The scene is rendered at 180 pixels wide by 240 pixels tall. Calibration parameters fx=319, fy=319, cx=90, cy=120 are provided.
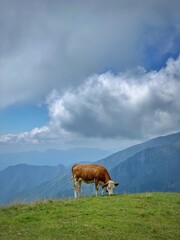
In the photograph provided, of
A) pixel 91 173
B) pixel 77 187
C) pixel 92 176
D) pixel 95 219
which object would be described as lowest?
pixel 95 219

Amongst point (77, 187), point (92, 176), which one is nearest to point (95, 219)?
point (92, 176)

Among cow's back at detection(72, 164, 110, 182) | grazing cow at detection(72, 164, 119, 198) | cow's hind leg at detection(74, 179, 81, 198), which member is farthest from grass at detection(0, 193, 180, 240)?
cow's hind leg at detection(74, 179, 81, 198)

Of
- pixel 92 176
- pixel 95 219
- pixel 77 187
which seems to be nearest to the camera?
pixel 95 219

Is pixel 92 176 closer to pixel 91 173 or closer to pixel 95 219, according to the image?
pixel 91 173

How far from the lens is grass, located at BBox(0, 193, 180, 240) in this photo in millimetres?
14945

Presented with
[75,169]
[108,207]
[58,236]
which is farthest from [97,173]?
[58,236]

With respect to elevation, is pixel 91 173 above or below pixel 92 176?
above

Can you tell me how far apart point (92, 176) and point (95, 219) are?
11023mm

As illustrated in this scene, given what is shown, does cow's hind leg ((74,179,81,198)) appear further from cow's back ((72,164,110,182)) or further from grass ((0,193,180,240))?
grass ((0,193,180,240))

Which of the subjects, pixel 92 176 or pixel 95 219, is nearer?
pixel 95 219

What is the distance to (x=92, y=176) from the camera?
2842 centimetres

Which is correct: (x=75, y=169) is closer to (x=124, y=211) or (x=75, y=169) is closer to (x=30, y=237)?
(x=124, y=211)

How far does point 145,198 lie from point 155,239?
9.07m

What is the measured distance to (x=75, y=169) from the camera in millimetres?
29984
